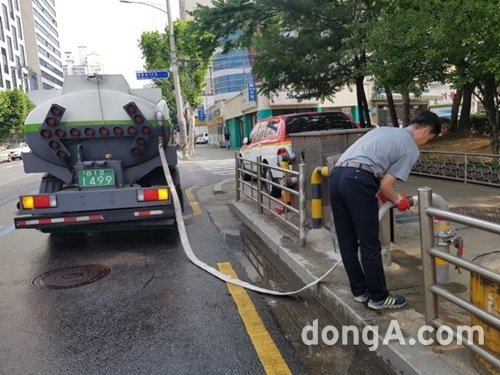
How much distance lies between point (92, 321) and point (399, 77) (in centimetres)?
758

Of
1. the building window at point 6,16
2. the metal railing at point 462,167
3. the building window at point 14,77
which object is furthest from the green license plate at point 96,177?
the building window at point 6,16

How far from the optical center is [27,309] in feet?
14.5

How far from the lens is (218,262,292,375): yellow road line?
10.3 feet

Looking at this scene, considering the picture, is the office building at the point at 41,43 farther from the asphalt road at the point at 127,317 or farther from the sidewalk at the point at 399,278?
the sidewalk at the point at 399,278

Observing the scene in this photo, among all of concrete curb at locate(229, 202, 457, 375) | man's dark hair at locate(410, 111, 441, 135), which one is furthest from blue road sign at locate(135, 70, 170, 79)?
man's dark hair at locate(410, 111, 441, 135)

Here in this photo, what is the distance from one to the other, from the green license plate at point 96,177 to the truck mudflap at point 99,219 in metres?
0.54

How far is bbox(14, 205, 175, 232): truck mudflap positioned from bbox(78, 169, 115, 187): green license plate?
544 millimetres

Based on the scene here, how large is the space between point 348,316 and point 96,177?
433cm

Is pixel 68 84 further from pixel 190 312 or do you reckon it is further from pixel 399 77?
pixel 399 77

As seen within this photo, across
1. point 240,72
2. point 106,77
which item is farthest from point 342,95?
point 240,72

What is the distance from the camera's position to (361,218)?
342cm

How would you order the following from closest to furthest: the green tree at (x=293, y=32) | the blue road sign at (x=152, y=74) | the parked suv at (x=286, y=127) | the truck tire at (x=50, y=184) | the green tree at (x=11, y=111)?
the truck tire at (x=50, y=184) → the parked suv at (x=286, y=127) → the green tree at (x=293, y=32) → the blue road sign at (x=152, y=74) → the green tree at (x=11, y=111)

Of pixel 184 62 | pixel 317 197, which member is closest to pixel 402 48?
pixel 317 197

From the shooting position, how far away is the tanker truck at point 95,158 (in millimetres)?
6117
